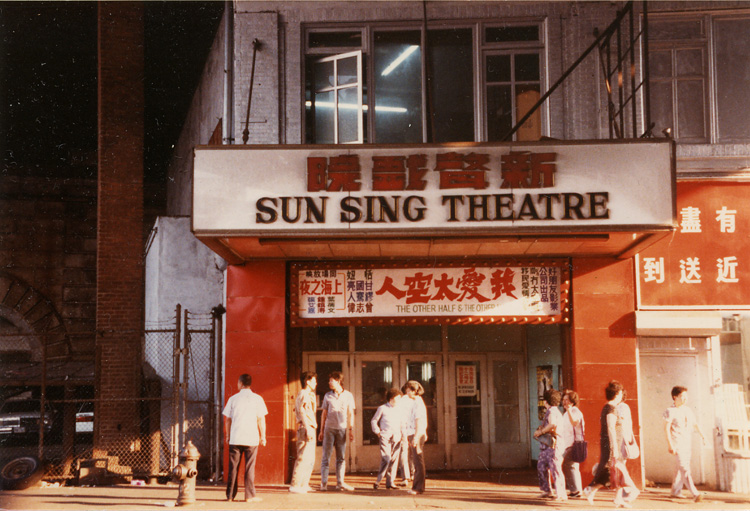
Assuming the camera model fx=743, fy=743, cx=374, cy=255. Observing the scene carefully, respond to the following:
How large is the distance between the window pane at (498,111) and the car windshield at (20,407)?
14536 mm

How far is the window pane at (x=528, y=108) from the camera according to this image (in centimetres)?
1351

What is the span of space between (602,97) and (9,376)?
12508 millimetres

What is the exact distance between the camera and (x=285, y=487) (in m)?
12.1

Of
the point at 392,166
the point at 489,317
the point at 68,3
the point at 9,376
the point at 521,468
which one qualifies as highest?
the point at 68,3

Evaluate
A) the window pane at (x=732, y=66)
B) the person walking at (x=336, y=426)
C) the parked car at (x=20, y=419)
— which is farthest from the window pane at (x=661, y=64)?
the parked car at (x=20, y=419)

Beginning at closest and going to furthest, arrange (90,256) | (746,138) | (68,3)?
1. (746,138)
2. (68,3)
3. (90,256)

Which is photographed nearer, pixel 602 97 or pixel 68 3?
pixel 602 97

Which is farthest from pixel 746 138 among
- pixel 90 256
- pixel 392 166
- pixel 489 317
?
pixel 90 256

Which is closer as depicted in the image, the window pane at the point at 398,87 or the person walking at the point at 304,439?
the person walking at the point at 304,439

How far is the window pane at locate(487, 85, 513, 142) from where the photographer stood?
13617 mm

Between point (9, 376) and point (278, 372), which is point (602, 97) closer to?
point (278, 372)

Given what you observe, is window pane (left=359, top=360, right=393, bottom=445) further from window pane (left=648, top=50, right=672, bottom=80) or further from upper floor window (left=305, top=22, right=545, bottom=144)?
window pane (left=648, top=50, right=672, bottom=80)

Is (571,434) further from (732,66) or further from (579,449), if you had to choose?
(732,66)

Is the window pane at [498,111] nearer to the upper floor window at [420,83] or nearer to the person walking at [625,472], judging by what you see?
the upper floor window at [420,83]
